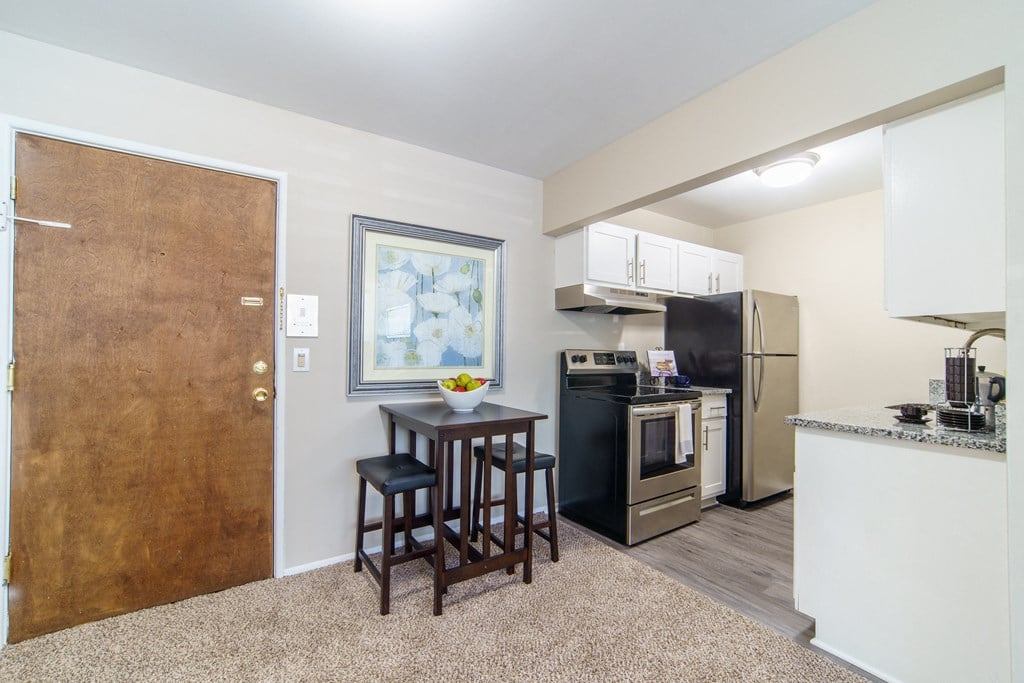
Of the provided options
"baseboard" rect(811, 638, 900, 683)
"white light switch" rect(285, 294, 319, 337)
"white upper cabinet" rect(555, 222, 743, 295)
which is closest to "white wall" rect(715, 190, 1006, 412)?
"white upper cabinet" rect(555, 222, 743, 295)

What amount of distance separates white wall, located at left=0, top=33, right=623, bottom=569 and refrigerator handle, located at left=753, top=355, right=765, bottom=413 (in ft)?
5.99

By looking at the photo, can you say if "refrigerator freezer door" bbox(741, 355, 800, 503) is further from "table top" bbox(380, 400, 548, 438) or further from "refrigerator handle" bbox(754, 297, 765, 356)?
"table top" bbox(380, 400, 548, 438)

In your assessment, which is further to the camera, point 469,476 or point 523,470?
point 523,470

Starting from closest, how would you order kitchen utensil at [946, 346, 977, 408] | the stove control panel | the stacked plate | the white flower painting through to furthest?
the stacked plate
kitchen utensil at [946, 346, 977, 408]
the white flower painting
the stove control panel

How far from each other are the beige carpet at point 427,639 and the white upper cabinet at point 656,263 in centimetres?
209

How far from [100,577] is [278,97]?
2.32 m

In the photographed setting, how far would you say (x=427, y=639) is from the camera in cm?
183

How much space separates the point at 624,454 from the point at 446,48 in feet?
7.63

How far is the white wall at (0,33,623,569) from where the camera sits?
6.19ft

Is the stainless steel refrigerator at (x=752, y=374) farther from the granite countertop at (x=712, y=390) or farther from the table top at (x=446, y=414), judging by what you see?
the table top at (x=446, y=414)

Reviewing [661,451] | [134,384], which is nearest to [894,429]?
[661,451]

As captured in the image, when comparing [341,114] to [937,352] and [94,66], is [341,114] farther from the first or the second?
[937,352]

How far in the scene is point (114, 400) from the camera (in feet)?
6.39

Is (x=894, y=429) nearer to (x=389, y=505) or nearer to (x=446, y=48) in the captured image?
(x=389, y=505)
